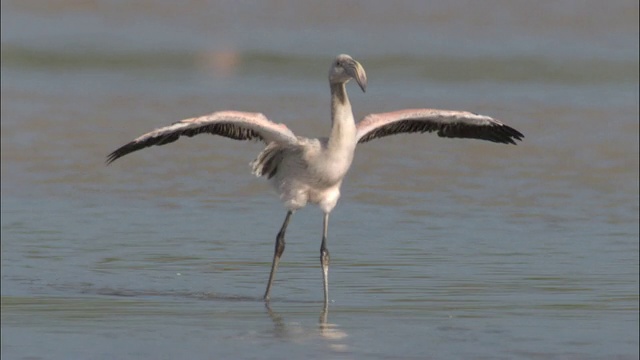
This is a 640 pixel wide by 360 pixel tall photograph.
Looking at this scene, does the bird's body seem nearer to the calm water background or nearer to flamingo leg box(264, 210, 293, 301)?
flamingo leg box(264, 210, 293, 301)

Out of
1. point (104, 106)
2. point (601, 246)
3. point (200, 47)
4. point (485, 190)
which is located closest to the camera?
point (601, 246)

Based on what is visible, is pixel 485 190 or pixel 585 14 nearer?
pixel 485 190

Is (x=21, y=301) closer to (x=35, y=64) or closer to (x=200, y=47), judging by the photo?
(x=35, y=64)

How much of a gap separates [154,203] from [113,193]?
0.63 m

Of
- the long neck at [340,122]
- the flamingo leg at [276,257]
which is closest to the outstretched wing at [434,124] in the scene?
the long neck at [340,122]

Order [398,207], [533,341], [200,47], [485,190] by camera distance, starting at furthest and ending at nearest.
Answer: [200,47] → [485,190] → [398,207] → [533,341]

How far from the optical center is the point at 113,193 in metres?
14.4

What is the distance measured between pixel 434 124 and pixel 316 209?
257 cm

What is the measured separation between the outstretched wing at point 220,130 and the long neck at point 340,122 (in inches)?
11.1

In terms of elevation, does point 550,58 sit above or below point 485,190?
above

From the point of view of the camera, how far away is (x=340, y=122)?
10.4 m

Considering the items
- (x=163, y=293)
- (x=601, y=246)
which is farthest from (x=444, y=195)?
(x=163, y=293)

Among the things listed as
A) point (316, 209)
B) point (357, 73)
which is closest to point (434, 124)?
point (357, 73)

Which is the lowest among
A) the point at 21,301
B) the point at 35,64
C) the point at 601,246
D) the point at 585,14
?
the point at 21,301
